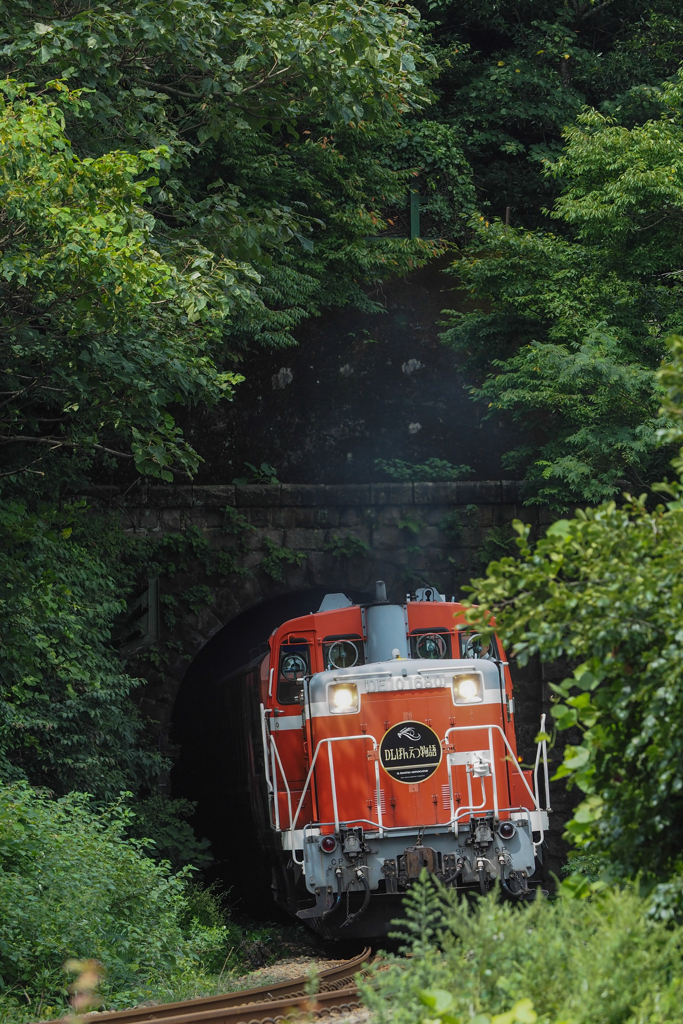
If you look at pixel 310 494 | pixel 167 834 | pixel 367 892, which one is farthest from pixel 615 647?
pixel 310 494

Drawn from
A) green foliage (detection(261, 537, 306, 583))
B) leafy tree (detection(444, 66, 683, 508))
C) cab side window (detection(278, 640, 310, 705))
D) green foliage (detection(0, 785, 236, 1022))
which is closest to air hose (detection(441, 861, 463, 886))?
green foliage (detection(0, 785, 236, 1022))

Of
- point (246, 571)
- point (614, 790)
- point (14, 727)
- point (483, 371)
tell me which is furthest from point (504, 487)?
point (614, 790)

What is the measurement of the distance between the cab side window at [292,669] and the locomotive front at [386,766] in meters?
0.01

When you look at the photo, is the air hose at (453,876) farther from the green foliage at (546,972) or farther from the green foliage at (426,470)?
the green foliage at (426,470)

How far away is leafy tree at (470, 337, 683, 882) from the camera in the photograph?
404cm

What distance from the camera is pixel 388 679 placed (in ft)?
33.1

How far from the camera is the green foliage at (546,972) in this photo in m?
3.36

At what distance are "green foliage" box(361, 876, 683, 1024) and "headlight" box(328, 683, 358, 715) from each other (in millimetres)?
5986

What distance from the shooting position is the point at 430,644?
10852 mm

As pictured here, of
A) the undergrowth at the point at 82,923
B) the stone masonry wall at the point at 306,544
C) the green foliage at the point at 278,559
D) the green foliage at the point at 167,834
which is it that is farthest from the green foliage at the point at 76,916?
the green foliage at the point at 278,559

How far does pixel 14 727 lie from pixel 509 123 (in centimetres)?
1656

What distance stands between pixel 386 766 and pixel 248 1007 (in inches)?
125

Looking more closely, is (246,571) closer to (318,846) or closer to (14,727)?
(14,727)

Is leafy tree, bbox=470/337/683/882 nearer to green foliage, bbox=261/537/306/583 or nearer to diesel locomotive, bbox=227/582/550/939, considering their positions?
diesel locomotive, bbox=227/582/550/939
